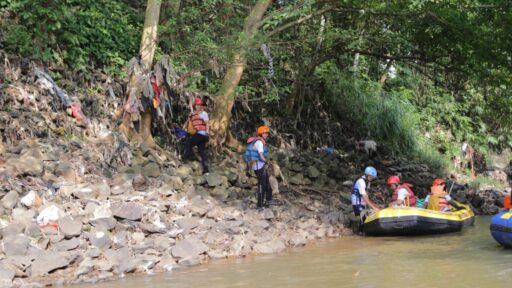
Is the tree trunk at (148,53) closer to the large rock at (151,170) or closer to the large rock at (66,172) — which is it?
the large rock at (151,170)

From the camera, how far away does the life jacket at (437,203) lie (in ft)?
41.2

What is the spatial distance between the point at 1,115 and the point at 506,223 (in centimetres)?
873

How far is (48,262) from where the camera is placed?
7.81 m

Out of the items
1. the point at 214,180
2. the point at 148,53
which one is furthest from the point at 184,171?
the point at 148,53

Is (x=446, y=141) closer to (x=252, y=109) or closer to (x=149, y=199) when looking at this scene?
(x=252, y=109)

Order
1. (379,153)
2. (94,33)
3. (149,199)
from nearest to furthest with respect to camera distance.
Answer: (149,199) → (94,33) → (379,153)

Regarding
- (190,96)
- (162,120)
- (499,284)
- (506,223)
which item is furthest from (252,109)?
(499,284)

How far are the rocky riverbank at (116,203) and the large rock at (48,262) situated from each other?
0.04 ft

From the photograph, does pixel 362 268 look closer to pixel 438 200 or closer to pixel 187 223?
pixel 187 223

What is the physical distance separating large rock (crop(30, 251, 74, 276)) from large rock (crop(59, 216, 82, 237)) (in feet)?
1.74

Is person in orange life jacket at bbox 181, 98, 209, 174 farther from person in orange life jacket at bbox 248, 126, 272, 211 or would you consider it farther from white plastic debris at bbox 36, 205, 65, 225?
white plastic debris at bbox 36, 205, 65, 225

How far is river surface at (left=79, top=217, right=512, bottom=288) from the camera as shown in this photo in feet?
25.1

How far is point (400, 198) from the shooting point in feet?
39.7

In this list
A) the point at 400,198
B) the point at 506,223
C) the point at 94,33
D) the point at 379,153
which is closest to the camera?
the point at 506,223
